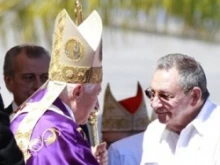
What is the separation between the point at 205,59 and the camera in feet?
17.7

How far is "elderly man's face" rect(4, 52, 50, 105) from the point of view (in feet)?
14.5

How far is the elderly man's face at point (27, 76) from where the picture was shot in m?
4.41

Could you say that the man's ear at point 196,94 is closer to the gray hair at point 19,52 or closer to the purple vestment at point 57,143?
the purple vestment at point 57,143

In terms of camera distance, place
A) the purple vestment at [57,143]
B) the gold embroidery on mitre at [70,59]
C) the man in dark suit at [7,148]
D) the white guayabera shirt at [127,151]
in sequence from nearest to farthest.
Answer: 1. the man in dark suit at [7,148]
2. the purple vestment at [57,143]
3. the gold embroidery on mitre at [70,59]
4. the white guayabera shirt at [127,151]

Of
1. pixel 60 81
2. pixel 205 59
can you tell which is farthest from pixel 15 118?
pixel 205 59

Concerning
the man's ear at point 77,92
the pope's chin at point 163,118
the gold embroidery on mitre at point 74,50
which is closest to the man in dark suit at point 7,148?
the man's ear at point 77,92

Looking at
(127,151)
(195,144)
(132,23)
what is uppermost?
(132,23)

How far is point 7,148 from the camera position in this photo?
2.95 m

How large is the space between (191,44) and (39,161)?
192 cm

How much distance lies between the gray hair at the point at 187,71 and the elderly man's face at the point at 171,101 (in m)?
0.02

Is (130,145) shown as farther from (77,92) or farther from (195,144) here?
(77,92)

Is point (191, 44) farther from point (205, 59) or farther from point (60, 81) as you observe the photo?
point (60, 81)

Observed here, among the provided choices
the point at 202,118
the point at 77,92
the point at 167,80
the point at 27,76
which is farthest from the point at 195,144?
the point at 27,76

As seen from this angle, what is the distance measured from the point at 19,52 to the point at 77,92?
1224 mm
